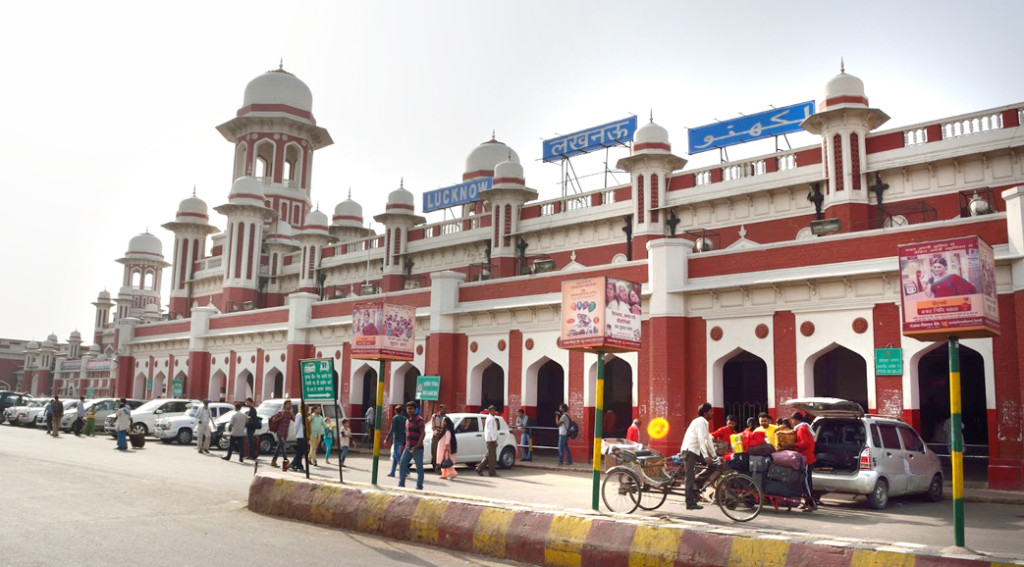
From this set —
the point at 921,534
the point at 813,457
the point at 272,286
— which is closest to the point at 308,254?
the point at 272,286

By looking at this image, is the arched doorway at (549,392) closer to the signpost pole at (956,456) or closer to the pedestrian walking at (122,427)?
the pedestrian walking at (122,427)

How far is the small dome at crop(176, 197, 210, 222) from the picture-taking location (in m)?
47.4

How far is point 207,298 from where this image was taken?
1759 inches

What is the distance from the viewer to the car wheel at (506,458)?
20.1 meters

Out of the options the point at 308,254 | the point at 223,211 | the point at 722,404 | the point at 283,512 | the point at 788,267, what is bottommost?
the point at 283,512

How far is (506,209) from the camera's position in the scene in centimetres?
3027

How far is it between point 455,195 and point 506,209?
677 centimetres

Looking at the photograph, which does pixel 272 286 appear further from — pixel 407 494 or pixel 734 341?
pixel 407 494

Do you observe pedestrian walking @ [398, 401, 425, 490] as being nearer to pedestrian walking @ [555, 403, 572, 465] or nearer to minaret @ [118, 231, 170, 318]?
pedestrian walking @ [555, 403, 572, 465]

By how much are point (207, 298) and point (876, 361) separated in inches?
1455

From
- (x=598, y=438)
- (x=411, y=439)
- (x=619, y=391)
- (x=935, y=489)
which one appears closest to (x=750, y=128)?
(x=619, y=391)

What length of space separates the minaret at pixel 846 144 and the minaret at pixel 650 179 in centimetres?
477

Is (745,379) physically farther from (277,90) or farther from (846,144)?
(277,90)

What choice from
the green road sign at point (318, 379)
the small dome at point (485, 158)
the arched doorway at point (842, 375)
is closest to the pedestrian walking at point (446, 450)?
the green road sign at point (318, 379)
